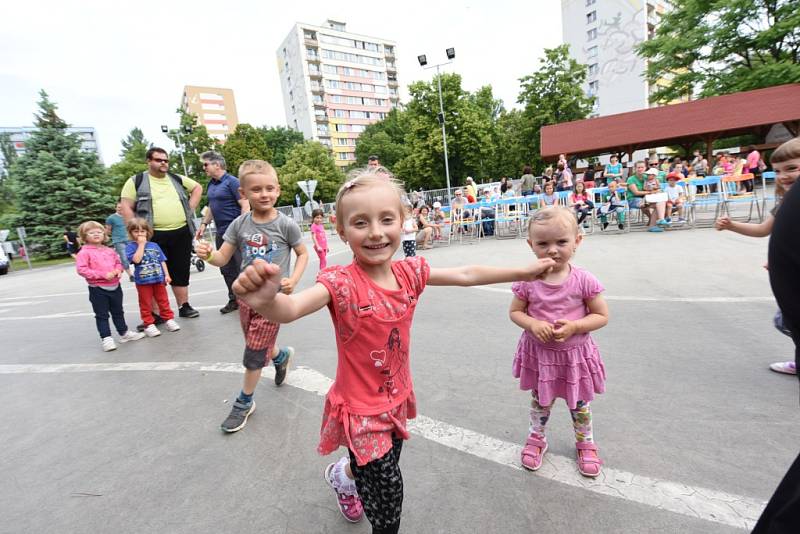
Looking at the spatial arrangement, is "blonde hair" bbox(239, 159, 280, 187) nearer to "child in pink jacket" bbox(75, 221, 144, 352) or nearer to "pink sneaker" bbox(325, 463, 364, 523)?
"pink sneaker" bbox(325, 463, 364, 523)

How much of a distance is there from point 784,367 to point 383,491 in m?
3.22

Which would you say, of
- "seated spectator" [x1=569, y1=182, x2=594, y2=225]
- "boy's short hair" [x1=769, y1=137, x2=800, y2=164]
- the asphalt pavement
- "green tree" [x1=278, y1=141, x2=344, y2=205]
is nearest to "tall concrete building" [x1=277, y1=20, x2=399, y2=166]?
"green tree" [x1=278, y1=141, x2=344, y2=205]

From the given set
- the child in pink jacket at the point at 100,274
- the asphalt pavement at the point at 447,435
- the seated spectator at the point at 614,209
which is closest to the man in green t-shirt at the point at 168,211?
the child in pink jacket at the point at 100,274

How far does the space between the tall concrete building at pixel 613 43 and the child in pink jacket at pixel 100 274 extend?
2284 inches

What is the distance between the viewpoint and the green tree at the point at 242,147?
48.6 meters

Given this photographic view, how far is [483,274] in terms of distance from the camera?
1928 mm

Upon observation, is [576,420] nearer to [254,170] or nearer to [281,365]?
[281,365]

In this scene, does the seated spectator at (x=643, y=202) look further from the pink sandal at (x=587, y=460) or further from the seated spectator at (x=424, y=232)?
the pink sandal at (x=587, y=460)

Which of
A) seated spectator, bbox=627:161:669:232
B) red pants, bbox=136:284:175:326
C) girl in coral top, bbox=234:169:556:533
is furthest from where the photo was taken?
seated spectator, bbox=627:161:669:232

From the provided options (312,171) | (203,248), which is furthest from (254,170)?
(312,171)

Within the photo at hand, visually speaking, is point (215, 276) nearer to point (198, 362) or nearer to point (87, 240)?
point (87, 240)

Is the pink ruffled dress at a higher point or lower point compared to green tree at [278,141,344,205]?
lower

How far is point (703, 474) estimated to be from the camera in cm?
202

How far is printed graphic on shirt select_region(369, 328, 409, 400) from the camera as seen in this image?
1.68 m
